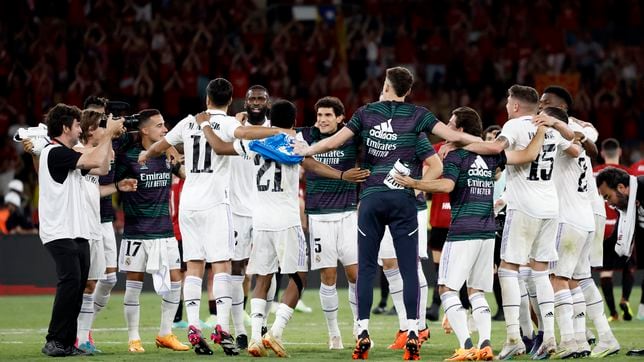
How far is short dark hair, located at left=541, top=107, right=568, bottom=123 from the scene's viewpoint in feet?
39.1

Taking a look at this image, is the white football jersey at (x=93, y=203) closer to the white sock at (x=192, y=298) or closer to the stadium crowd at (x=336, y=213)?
the stadium crowd at (x=336, y=213)

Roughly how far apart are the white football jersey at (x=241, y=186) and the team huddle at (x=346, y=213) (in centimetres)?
58

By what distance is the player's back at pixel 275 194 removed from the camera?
1216cm

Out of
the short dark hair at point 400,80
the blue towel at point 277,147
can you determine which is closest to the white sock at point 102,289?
the blue towel at point 277,147

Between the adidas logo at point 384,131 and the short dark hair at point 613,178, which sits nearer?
the adidas logo at point 384,131

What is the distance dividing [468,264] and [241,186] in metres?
3.89

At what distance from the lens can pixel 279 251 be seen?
12.2 m

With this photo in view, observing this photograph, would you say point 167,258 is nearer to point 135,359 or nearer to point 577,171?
point 135,359

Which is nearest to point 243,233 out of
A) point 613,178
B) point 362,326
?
point 362,326

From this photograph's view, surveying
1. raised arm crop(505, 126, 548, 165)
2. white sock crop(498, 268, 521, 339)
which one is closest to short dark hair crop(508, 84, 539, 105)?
raised arm crop(505, 126, 548, 165)

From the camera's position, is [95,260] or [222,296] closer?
[222,296]

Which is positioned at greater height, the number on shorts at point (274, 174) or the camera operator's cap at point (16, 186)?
the number on shorts at point (274, 174)

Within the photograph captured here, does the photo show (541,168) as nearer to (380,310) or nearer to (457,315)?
(457,315)

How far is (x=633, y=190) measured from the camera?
14.3 metres
